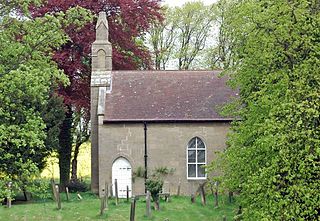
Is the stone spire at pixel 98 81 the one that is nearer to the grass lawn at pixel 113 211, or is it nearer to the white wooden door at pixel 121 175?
the white wooden door at pixel 121 175

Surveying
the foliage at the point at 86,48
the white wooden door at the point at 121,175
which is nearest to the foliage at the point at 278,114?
the white wooden door at the point at 121,175

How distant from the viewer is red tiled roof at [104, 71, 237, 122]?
3578 cm

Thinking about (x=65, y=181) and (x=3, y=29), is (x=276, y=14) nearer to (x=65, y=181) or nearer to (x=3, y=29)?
(x=3, y=29)

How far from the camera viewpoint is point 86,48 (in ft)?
137

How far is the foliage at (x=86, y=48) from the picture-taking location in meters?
40.6

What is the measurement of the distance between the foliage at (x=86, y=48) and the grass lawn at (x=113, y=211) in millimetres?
9333

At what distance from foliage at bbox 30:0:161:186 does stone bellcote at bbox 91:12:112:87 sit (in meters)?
1.76

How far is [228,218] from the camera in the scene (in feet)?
91.3

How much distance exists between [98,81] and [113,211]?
10619 mm

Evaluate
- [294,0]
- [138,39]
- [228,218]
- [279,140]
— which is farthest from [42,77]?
[138,39]

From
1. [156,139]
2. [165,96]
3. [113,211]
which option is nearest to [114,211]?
[113,211]

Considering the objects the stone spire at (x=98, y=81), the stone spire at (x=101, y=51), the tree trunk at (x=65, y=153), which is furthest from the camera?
the tree trunk at (x=65, y=153)

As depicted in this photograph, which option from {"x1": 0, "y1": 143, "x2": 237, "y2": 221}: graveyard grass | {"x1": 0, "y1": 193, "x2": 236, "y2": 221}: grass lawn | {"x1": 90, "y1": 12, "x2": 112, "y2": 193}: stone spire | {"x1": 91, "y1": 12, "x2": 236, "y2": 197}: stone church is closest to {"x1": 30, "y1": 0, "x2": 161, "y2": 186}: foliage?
{"x1": 90, "y1": 12, "x2": 112, "y2": 193}: stone spire

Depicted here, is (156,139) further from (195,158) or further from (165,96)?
(165,96)
